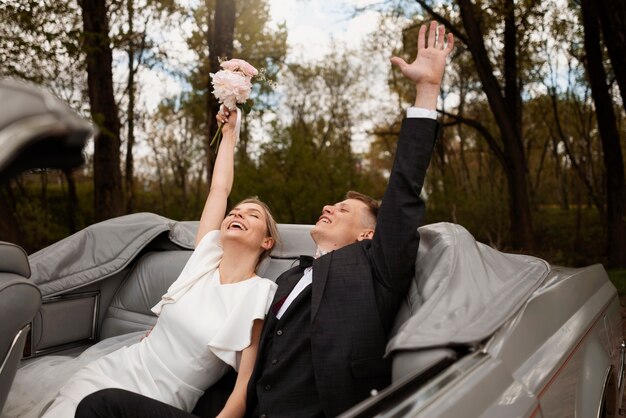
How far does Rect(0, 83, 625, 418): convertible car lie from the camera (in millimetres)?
1385

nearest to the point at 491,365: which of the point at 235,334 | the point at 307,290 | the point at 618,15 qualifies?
the point at 307,290

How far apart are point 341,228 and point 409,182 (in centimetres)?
63

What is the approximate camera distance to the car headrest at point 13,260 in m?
1.70

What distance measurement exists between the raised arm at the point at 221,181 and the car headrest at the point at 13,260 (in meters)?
1.20

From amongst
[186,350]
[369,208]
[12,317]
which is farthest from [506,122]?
[12,317]

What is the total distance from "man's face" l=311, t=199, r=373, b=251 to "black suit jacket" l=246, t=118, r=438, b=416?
0.38m

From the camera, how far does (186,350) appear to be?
2.40 metres

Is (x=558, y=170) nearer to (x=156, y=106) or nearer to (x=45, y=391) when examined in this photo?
(x=156, y=106)

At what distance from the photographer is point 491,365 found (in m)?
1.54

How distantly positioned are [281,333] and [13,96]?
1654 mm

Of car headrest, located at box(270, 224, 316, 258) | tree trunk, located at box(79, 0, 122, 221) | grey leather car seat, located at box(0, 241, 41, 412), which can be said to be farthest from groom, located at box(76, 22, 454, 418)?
tree trunk, located at box(79, 0, 122, 221)

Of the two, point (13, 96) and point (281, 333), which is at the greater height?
point (13, 96)

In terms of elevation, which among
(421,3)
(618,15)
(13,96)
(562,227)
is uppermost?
(421,3)

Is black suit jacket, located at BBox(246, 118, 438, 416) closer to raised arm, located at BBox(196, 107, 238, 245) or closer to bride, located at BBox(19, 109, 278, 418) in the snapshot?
bride, located at BBox(19, 109, 278, 418)
